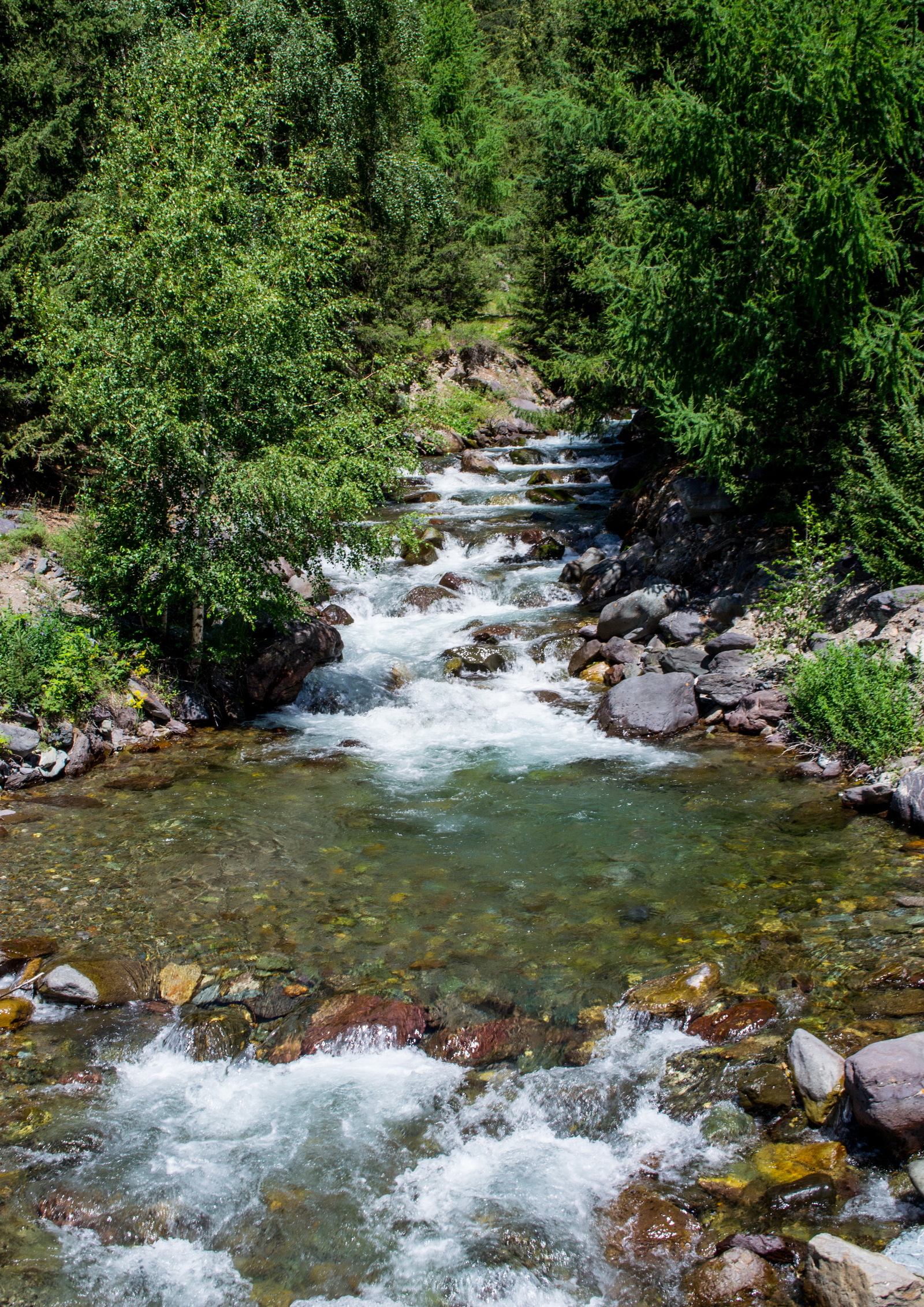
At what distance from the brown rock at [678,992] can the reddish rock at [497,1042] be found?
0.59m

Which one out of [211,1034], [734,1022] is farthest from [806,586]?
[211,1034]

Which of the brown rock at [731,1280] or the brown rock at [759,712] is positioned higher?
the brown rock at [731,1280]

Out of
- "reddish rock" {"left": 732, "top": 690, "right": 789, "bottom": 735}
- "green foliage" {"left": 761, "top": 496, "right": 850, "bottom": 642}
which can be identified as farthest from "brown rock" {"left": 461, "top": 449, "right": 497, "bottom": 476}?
"reddish rock" {"left": 732, "top": 690, "right": 789, "bottom": 735}

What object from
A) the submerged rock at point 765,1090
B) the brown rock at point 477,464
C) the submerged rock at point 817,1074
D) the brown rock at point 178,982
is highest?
the brown rock at point 477,464

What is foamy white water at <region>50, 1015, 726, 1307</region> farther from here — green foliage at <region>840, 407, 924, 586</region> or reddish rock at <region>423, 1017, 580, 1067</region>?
green foliage at <region>840, 407, 924, 586</region>

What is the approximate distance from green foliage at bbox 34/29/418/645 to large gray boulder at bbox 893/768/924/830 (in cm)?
731

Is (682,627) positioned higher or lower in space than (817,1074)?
lower

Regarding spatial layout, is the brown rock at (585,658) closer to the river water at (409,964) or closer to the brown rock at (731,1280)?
the river water at (409,964)

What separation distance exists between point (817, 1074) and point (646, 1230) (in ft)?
4.41

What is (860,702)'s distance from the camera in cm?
Answer: 978

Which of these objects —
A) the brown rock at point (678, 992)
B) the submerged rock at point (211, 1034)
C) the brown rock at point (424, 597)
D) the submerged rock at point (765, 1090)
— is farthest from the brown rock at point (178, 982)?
the brown rock at point (424, 597)

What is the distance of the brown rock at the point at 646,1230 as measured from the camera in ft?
14.4

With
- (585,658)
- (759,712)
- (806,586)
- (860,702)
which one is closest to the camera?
(860,702)

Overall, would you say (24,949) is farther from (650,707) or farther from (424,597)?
(424,597)
